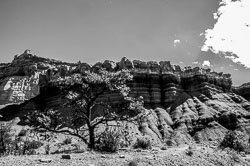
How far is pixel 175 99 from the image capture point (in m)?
90.3

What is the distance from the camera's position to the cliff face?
7119 cm

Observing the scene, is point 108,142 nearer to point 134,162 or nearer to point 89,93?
point 134,162

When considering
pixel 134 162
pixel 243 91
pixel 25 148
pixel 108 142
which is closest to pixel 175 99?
pixel 243 91

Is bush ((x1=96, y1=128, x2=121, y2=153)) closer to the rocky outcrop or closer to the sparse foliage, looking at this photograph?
the sparse foliage

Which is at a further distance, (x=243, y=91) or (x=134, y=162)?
(x=243, y=91)

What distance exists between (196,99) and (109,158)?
3200 inches

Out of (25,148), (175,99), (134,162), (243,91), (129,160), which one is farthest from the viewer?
(243,91)

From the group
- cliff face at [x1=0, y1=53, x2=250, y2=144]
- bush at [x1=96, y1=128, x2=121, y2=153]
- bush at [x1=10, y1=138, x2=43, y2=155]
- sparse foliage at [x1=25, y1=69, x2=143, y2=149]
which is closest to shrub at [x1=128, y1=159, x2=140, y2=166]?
bush at [x1=96, y1=128, x2=121, y2=153]

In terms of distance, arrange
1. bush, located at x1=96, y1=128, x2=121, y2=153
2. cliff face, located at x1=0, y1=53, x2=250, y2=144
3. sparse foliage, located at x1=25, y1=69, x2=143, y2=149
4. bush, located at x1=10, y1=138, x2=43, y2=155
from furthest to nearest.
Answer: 1. cliff face, located at x1=0, y1=53, x2=250, y2=144
2. bush, located at x1=10, y1=138, x2=43, y2=155
3. sparse foliage, located at x1=25, y1=69, x2=143, y2=149
4. bush, located at x1=96, y1=128, x2=121, y2=153

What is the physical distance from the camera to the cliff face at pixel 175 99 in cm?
7119

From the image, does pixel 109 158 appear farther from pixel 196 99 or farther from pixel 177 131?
pixel 196 99

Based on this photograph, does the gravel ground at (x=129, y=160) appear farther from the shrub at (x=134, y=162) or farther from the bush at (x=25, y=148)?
the bush at (x=25, y=148)

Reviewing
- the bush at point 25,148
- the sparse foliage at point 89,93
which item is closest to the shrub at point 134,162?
the sparse foliage at point 89,93

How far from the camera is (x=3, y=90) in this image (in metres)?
133
